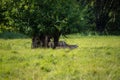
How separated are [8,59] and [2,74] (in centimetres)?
494

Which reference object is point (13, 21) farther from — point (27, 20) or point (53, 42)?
point (53, 42)

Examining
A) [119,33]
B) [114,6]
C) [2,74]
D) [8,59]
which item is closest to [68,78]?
[2,74]

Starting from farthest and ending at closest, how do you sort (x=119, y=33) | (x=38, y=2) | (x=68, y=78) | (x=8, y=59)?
(x=119, y=33)
(x=38, y=2)
(x=8, y=59)
(x=68, y=78)

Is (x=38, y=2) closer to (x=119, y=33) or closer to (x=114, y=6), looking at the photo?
(x=114, y=6)

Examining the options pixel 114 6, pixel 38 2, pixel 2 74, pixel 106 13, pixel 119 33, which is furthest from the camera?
pixel 119 33

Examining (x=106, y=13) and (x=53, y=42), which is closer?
(x=106, y=13)

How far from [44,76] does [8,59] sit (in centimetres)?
581

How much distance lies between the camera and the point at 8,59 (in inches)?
684

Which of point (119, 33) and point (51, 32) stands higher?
point (51, 32)

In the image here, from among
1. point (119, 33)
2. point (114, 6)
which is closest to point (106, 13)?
point (114, 6)

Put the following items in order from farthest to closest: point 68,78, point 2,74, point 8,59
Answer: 1. point 8,59
2. point 2,74
3. point 68,78

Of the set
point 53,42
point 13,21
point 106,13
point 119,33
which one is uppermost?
point 106,13

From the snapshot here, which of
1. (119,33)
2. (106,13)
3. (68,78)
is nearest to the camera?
(106,13)

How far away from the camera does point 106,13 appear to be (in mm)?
9375
